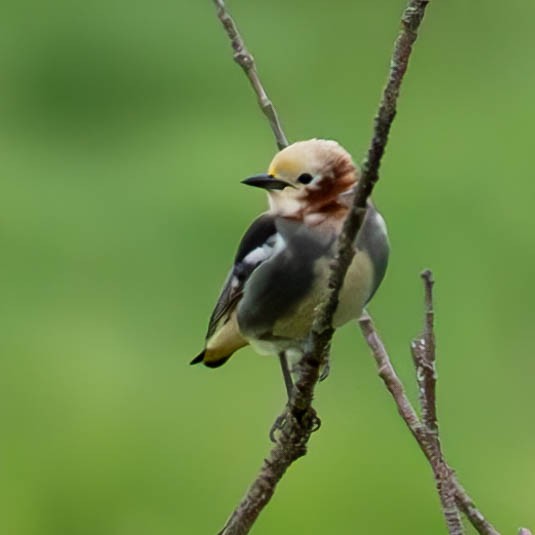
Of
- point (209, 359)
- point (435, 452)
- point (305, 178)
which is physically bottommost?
point (435, 452)

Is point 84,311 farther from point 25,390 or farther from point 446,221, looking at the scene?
point 446,221

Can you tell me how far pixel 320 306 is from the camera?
0.94 metres

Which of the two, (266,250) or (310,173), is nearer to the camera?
(310,173)

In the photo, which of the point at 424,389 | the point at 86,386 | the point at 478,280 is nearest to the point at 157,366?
the point at 86,386

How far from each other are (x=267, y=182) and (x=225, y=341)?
30cm

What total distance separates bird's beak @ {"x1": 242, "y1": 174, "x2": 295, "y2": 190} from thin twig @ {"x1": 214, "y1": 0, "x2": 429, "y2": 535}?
0.17 feet

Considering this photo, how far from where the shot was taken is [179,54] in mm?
3346

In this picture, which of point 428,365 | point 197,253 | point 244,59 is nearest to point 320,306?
point 428,365

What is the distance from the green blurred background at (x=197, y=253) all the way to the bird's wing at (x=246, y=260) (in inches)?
36.5

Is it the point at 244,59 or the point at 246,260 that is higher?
the point at 244,59

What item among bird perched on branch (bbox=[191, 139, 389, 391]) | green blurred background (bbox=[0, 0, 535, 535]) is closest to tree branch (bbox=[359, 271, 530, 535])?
bird perched on branch (bbox=[191, 139, 389, 391])

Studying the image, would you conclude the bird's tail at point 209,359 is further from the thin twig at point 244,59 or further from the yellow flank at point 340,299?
the thin twig at point 244,59

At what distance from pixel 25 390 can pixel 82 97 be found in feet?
2.71

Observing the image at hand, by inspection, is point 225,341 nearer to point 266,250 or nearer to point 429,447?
point 266,250
